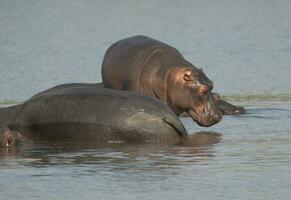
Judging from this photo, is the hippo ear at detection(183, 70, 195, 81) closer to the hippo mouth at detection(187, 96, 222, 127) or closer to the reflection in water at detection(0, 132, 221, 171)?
the hippo mouth at detection(187, 96, 222, 127)

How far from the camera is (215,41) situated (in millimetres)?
22547

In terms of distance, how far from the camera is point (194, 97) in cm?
1203

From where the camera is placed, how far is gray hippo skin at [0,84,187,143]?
11.1m

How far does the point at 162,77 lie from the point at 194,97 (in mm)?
643

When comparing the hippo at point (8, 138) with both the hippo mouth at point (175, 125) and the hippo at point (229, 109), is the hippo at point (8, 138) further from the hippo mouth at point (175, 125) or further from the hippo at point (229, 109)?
the hippo at point (229, 109)

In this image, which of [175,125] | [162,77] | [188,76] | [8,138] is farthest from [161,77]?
[8,138]

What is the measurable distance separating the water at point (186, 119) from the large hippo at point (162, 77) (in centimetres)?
29

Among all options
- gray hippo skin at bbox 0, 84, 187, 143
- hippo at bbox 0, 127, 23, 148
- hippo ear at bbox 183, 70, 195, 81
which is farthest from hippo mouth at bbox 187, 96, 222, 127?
hippo at bbox 0, 127, 23, 148

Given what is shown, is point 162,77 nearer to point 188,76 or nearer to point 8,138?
point 188,76

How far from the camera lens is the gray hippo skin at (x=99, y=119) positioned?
1107 centimetres


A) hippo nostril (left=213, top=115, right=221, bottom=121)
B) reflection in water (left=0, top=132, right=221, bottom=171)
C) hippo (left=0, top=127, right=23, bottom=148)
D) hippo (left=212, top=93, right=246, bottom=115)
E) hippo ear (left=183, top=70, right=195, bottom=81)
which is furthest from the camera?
hippo (left=212, top=93, right=246, bottom=115)

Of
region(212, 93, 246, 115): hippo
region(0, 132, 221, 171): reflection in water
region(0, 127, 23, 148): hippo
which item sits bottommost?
region(0, 132, 221, 171): reflection in water

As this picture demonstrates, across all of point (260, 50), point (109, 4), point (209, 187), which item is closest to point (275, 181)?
point (209, 187)

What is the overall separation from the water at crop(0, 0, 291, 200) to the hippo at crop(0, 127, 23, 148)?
0.62 ft
